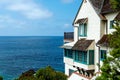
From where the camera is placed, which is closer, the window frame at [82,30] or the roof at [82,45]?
the roof at [82,45]

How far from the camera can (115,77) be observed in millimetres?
21094

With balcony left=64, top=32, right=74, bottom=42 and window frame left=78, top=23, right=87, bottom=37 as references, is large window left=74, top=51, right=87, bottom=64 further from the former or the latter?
balcony left=64, top=32, right=74, bottom=42

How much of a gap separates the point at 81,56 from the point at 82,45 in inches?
50.5

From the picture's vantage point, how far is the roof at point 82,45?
34.5m

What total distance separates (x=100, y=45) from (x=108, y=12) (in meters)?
3.53

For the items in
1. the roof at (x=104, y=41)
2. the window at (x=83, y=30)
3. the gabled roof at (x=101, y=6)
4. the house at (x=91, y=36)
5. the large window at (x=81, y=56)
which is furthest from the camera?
the window at (x=83, y=30)

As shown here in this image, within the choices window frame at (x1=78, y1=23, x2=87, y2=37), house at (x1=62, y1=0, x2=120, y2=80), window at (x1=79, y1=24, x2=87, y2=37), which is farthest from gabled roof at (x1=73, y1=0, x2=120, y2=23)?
window at (x1=79, y1=24, x2=87, y2=37)

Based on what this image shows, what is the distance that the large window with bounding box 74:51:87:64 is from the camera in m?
34.9

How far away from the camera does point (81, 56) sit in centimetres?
Answer: 3588

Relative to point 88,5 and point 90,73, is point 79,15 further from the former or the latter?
point 90,73

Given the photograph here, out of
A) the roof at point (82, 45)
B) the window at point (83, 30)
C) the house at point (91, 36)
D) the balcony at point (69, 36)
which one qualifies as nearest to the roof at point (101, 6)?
the house at point (91, 36)

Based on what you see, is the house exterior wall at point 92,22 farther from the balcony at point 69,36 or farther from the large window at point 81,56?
the balcony at point 69,36

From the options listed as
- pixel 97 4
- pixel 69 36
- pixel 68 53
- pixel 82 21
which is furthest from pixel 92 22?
pixel 69 36

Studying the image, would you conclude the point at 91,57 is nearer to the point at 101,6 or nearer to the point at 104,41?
the point at 104,41
